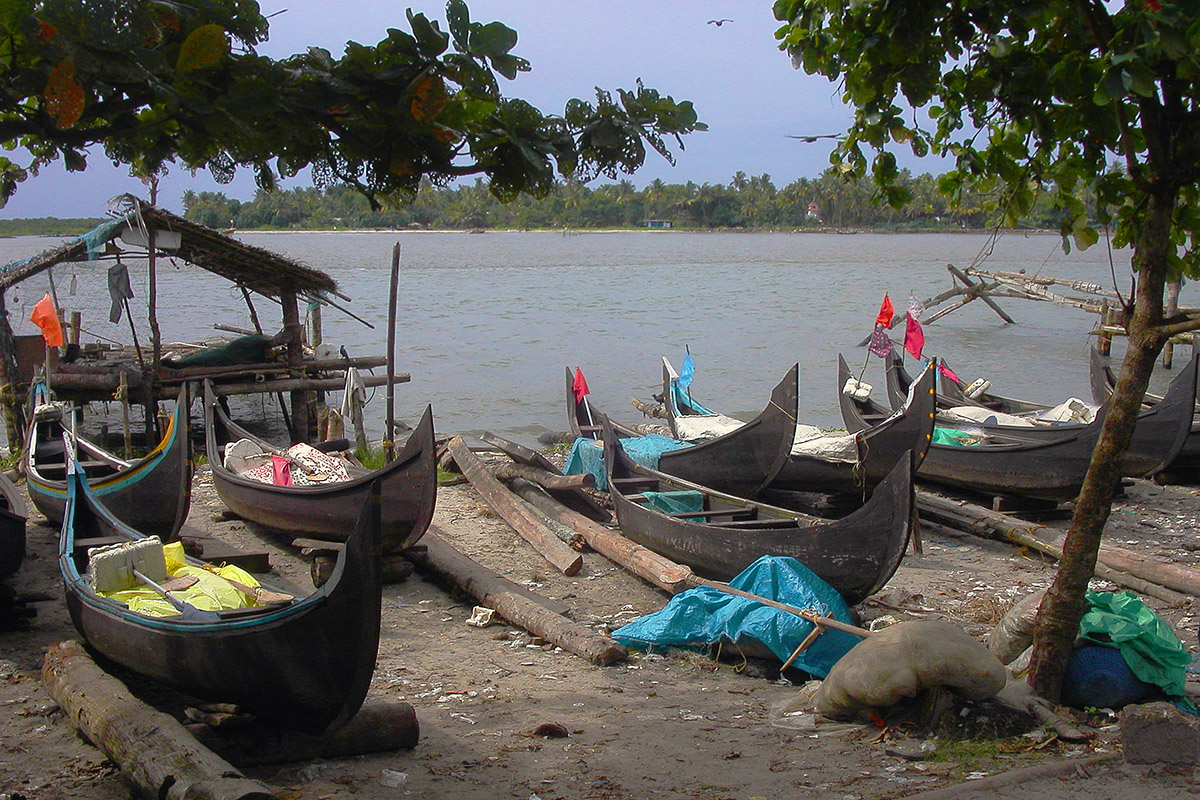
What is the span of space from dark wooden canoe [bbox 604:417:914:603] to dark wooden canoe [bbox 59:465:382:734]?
3.41m

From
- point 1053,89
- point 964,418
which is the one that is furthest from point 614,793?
point 964,418

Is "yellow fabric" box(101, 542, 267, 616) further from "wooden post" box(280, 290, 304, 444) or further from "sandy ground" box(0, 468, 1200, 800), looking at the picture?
"wooden post" box(280, 290, 304, 444)

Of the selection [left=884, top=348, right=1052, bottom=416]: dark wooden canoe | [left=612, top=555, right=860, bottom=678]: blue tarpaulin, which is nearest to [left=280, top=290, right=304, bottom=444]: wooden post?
[left=884, top=348, right=1052, bottom=416]: dark wooden canoe

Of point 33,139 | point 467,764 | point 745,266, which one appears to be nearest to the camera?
point 33,139

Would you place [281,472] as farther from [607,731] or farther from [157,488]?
[607,731]

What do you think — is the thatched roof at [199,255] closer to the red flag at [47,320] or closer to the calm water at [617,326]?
the red flag at [47,320]

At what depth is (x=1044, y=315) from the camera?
3644cm

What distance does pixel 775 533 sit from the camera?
700cm

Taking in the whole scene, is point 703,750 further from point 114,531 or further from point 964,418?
point 964,418

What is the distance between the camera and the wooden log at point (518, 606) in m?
6.09

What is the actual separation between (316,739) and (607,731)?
4.70 ft

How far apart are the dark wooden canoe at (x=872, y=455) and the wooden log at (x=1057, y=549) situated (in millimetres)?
539

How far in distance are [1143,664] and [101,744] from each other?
4853 millimetres

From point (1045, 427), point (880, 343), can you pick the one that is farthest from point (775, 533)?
point (880, 343)
